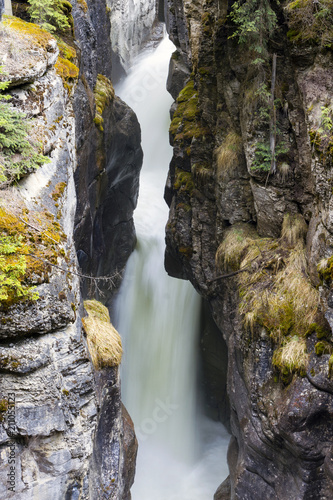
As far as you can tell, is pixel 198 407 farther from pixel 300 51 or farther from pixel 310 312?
pixel 300 51

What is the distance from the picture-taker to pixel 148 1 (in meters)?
25.0

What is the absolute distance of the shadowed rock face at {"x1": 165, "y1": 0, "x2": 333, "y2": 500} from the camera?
6750 millimetres

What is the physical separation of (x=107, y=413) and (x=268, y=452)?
2853 mm

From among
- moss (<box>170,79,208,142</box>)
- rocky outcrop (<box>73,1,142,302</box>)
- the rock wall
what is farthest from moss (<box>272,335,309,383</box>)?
moss (<box>170,79,208,142</box>)

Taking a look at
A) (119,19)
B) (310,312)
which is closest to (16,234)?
(310,312)

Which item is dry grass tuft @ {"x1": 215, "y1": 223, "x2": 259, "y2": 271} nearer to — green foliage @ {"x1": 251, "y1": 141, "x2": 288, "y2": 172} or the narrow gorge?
the narrow gorge

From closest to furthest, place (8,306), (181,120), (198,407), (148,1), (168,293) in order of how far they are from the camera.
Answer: (8,306)
(181,120)
(198,407)
(168,293)
(148,1)

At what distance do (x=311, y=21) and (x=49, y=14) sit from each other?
4845 mm

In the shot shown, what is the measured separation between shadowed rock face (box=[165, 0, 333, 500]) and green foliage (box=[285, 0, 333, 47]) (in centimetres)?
19

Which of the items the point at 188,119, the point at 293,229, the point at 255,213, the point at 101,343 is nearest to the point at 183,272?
the point at 188,119

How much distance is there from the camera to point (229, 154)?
32.4ft

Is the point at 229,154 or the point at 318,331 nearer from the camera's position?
the point at 318,331

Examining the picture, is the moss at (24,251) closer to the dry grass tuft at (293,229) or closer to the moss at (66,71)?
the moss at (66,71)

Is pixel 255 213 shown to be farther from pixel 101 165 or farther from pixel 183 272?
pixel 101 165
